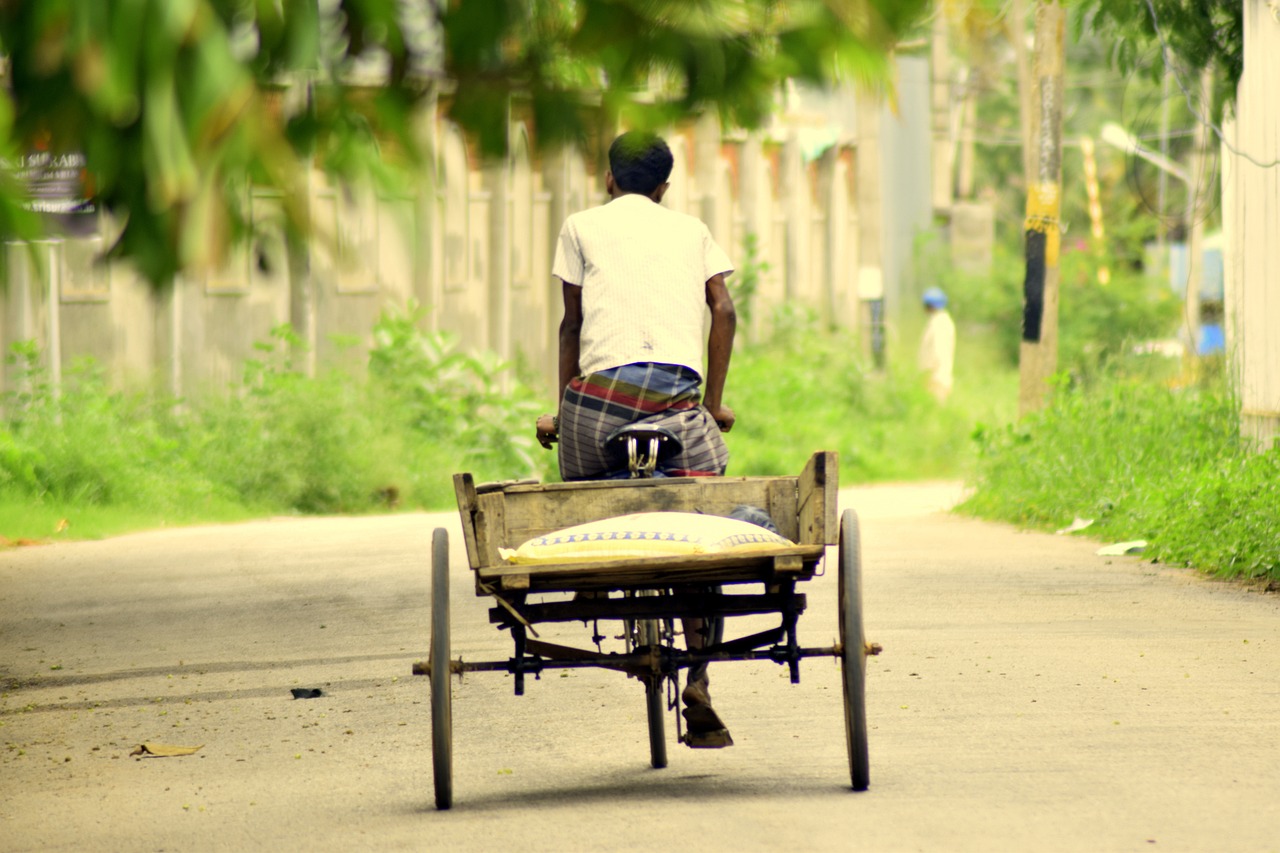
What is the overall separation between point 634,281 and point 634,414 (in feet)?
1.37

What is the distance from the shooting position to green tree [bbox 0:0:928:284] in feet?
7.00

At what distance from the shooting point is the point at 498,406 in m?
19.7

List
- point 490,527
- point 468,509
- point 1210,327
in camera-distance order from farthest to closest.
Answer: point 1210,327
point 490,527
point 468,509

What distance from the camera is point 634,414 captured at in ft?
20.7

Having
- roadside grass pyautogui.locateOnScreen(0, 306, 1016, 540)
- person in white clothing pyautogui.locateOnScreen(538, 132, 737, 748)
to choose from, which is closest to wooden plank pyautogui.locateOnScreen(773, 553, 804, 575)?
person in white clothing pyautogui.locateOnScreen(538, 132, 737, 748)

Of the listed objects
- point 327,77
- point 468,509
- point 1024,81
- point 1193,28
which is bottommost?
point 468,509

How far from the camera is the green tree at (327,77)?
2.13m

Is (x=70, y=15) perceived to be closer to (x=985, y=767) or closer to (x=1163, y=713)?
(x=985, y=767)

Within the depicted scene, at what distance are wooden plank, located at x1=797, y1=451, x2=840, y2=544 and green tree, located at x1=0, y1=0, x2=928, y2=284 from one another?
3.18m

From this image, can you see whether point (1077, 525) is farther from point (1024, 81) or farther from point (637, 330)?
point (1024, 81)

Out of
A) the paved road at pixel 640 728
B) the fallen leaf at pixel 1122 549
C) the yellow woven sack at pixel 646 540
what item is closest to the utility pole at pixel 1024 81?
the fallen leaf at pixel 1122 549

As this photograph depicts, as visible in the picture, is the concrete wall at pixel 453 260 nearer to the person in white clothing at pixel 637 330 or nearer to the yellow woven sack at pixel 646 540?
the person in white clothing at pixel 637 330

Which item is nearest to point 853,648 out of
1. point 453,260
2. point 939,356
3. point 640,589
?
point 640,589

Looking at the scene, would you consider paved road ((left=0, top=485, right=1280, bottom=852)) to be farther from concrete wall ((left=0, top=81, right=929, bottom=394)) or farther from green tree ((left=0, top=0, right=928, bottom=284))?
green tree ((left=0, top=0, right=928, bottom=284))
